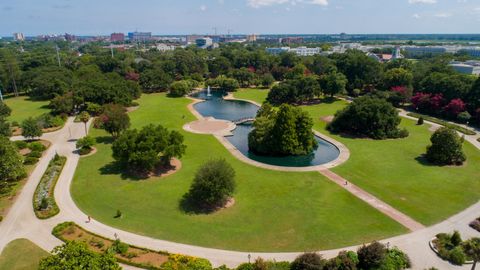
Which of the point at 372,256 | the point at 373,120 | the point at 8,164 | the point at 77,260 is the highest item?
the point at 373,120

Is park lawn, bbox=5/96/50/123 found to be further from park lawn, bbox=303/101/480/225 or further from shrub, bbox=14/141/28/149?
park lawn, bbox=303/101/480/225

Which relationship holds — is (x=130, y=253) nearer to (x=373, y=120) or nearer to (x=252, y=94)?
(x=373, y=120)

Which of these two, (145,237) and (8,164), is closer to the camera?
(145,237)

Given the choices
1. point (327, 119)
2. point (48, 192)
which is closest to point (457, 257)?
point (48, 192)

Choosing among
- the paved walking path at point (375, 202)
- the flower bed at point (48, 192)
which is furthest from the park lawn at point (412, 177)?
the flower bed at point (48, 192)

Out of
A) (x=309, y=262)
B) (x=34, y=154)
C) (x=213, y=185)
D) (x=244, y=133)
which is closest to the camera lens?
(x=309, y=262)

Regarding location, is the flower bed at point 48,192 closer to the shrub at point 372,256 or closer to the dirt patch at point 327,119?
the shrub at point 372,256

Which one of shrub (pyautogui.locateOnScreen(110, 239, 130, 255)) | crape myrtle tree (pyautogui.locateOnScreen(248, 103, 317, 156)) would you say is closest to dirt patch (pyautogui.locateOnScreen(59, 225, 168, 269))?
shrub (pyautogui.locateOnScreen(110, 239, 130, 255))

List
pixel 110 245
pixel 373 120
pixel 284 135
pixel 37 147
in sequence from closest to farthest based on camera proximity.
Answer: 1. pixel 110 245
2. pixel 284 135
3. pixel 37 147
4. pixel 373 120
